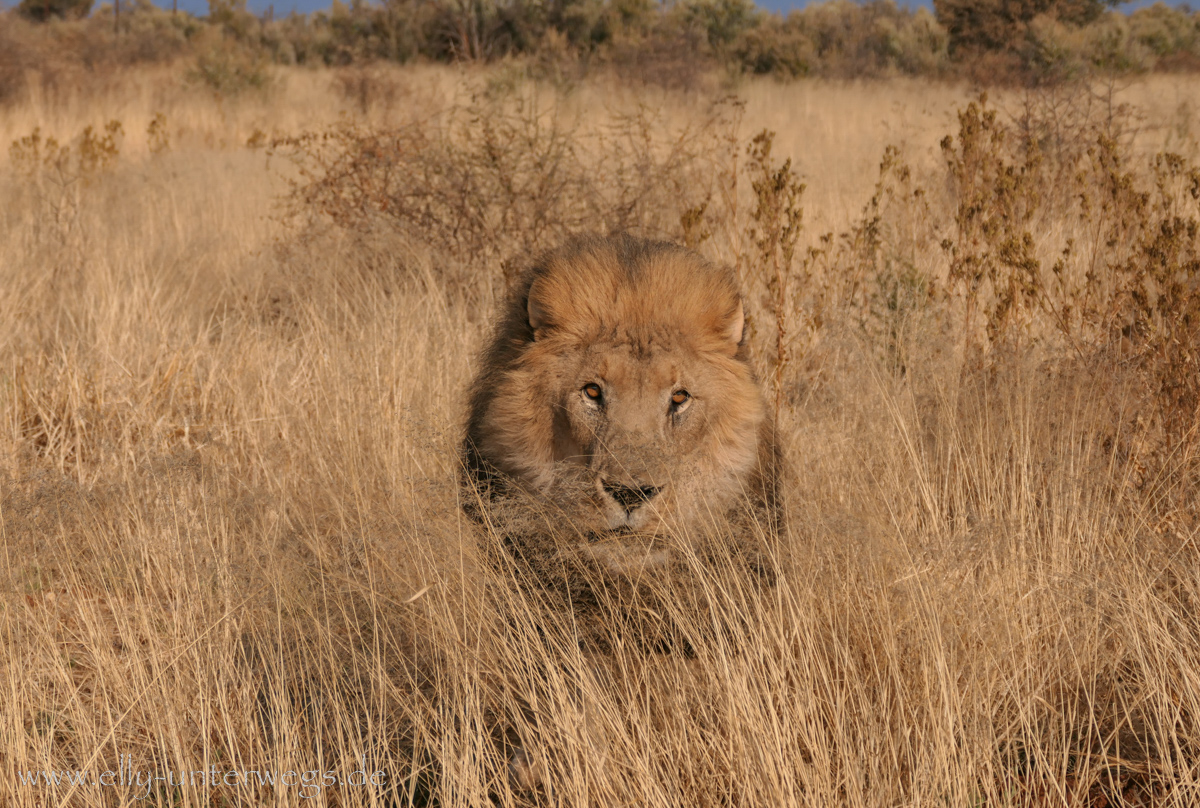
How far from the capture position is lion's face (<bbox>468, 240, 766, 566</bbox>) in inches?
121

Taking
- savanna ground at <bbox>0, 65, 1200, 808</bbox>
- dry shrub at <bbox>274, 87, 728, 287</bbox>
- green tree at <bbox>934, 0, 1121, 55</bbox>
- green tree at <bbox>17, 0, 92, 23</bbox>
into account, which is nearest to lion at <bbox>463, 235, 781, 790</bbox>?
savanna ground at <bbox>0, 65, 1200, 808</bbox>

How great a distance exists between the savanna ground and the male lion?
23 centimetres

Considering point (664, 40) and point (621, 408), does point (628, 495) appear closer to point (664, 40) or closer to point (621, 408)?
point (621, 408)

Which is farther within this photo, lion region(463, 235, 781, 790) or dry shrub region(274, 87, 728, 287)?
dry shrub region(274, 87, 728, 287)

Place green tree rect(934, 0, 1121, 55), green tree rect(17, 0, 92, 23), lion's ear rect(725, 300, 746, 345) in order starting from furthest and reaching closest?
1. green tree rect(17, 0, 92, 23)
2. green tree rect(934, 0, 1121, 55)
3. lion's ear rect(725, 300, 746, 345)

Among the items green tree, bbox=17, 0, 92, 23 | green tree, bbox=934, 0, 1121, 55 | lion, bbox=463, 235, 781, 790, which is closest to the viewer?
lion, bbox=463, 235, 781, 790

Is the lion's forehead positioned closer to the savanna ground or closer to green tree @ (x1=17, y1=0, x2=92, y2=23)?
the savanna ground

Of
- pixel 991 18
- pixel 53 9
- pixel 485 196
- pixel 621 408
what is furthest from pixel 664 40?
pixel 53 9

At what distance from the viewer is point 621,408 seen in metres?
3.10

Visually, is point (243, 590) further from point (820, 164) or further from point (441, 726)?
point (820, 164)

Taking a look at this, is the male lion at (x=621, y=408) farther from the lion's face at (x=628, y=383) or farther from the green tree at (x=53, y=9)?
the green tree at (x=53, y=9)

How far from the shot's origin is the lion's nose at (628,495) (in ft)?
9.09

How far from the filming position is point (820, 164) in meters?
12.5

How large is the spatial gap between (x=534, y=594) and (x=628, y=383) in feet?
2.43
